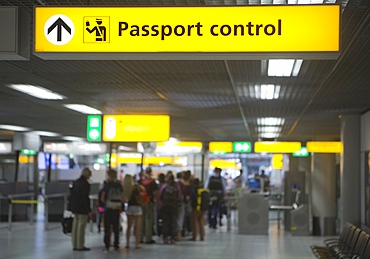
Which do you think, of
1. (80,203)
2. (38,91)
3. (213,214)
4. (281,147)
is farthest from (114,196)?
(281,147)

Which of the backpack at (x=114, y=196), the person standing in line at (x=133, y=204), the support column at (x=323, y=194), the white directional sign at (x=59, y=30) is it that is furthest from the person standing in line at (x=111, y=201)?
the white directional sign at (x=59, y=30)

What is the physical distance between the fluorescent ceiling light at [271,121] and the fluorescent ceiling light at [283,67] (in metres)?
9.80

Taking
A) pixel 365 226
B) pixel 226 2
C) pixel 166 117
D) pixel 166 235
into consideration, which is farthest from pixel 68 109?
pixel 226 2

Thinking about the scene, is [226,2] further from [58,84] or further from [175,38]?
[58,84]

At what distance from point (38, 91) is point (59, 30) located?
28.4 feet

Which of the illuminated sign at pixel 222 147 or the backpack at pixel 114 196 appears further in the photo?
the illuminated sign at pixel 222 147

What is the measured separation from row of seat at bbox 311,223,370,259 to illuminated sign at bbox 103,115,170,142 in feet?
17.3

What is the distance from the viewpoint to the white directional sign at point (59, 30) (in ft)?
19.9

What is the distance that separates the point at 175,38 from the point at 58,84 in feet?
25.4

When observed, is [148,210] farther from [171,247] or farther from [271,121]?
[271,121]

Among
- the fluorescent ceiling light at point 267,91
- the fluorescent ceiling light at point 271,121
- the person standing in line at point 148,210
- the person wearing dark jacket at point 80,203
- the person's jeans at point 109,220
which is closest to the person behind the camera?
the fluorescent ceiling light at point 267,91

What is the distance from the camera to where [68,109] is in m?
18.5

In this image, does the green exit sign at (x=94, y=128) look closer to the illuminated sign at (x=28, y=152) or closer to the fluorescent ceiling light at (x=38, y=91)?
the fluorescent ceiling light at (x=38, y=91)

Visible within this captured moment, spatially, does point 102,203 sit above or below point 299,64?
below
